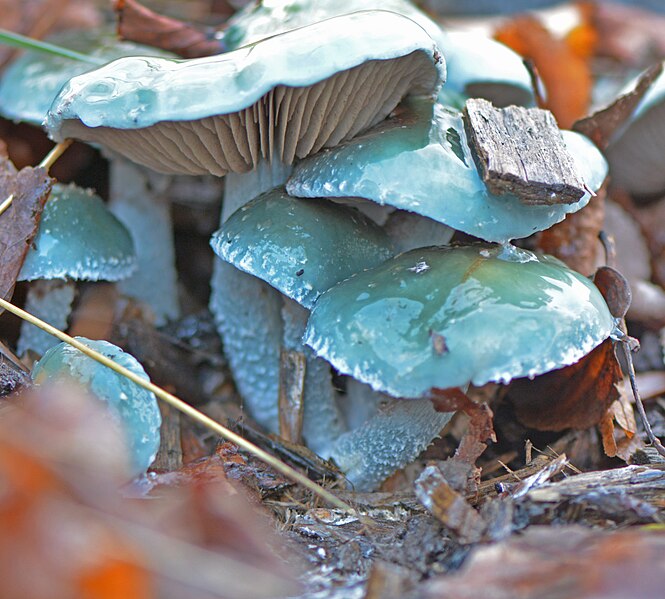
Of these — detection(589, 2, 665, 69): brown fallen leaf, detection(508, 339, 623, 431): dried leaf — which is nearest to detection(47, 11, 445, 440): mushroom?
detection(508, 339, 623, 431): dried leaf

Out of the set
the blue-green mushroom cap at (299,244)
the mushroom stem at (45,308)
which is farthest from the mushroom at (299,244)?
the mushroom stem at (45,308)

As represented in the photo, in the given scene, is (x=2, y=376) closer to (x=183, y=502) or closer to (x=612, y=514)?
(x=183, y=502)

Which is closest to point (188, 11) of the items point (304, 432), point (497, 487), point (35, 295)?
point (35, 295)

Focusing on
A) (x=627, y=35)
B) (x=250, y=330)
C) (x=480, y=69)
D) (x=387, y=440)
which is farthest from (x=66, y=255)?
(x=627, y=35)

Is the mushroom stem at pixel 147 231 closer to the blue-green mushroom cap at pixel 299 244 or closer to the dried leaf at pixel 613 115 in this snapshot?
Answer: the blue-green mushroom cap at pixel 299 244

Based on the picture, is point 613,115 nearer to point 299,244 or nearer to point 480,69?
point 480,69
